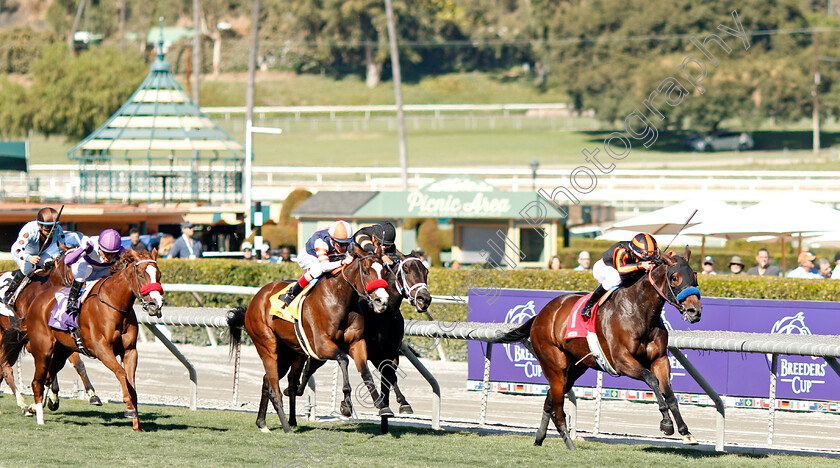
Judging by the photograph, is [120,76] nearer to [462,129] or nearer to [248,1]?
[462,129]

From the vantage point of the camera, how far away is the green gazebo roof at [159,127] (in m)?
26.4

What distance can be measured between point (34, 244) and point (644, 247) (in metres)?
4.97

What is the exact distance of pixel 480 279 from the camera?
1432 centimetres

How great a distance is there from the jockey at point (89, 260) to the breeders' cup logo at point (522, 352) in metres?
4.02

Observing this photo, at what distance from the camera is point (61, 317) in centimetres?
876

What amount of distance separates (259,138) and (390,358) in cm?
5693

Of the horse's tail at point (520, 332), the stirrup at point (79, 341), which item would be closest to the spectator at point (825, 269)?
the horse's tail at point (520, 332)

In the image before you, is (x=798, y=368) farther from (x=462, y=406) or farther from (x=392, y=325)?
(x=392, y=325)

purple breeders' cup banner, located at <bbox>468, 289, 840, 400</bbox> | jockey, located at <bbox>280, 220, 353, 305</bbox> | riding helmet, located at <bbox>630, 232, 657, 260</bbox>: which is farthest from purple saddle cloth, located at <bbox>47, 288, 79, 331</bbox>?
riding helmet, located at <bbox>630, 232, 657, 260</bbox>

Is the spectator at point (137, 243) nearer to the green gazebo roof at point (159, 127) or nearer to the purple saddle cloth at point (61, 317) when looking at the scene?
the purple saddle cloth at point (61, 317)

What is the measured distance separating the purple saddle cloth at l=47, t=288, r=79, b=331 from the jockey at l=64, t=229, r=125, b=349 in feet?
0.19

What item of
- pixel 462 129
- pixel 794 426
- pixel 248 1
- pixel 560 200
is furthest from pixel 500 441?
pixel 248 1

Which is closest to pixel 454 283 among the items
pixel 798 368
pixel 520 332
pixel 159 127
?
pixel 798 368

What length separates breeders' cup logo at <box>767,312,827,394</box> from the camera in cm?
1019
